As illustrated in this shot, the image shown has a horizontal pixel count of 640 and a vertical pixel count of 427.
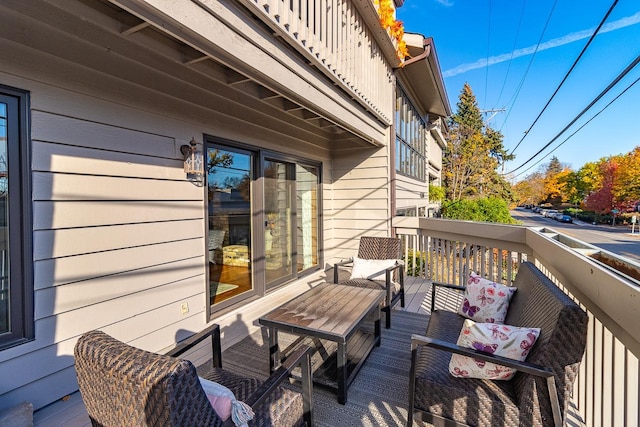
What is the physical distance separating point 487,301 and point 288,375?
1.71 meters

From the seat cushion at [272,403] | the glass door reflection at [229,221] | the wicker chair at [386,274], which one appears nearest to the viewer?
the seat cushion at [272,403]

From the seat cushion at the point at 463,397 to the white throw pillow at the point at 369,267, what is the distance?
184 centimetres

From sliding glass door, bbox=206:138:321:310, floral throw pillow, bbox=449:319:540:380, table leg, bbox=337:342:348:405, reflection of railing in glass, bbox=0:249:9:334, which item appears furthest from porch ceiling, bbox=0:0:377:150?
floral throw pillow, bbox=449:319:540:380

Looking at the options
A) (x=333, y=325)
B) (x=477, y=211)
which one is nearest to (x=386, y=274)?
(x=333, y=325)

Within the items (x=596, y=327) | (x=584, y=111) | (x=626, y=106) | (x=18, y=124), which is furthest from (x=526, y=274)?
(x=626, y=106)

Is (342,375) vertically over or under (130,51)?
under

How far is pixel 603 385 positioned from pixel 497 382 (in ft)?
1.81

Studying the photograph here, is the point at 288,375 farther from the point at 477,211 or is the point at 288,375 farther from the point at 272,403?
the point at 477,211

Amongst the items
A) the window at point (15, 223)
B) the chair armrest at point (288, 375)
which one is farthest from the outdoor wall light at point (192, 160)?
the chair armrest at point (288, 375)

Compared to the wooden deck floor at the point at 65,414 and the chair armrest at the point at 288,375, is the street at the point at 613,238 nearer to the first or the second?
the chair armrest at the point at 288,375

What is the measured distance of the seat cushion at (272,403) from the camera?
1.37 metres

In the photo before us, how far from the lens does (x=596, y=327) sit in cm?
172

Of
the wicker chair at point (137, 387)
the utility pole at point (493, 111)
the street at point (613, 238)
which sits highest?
the utility pole at point (493, 111)

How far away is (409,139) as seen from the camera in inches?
271
